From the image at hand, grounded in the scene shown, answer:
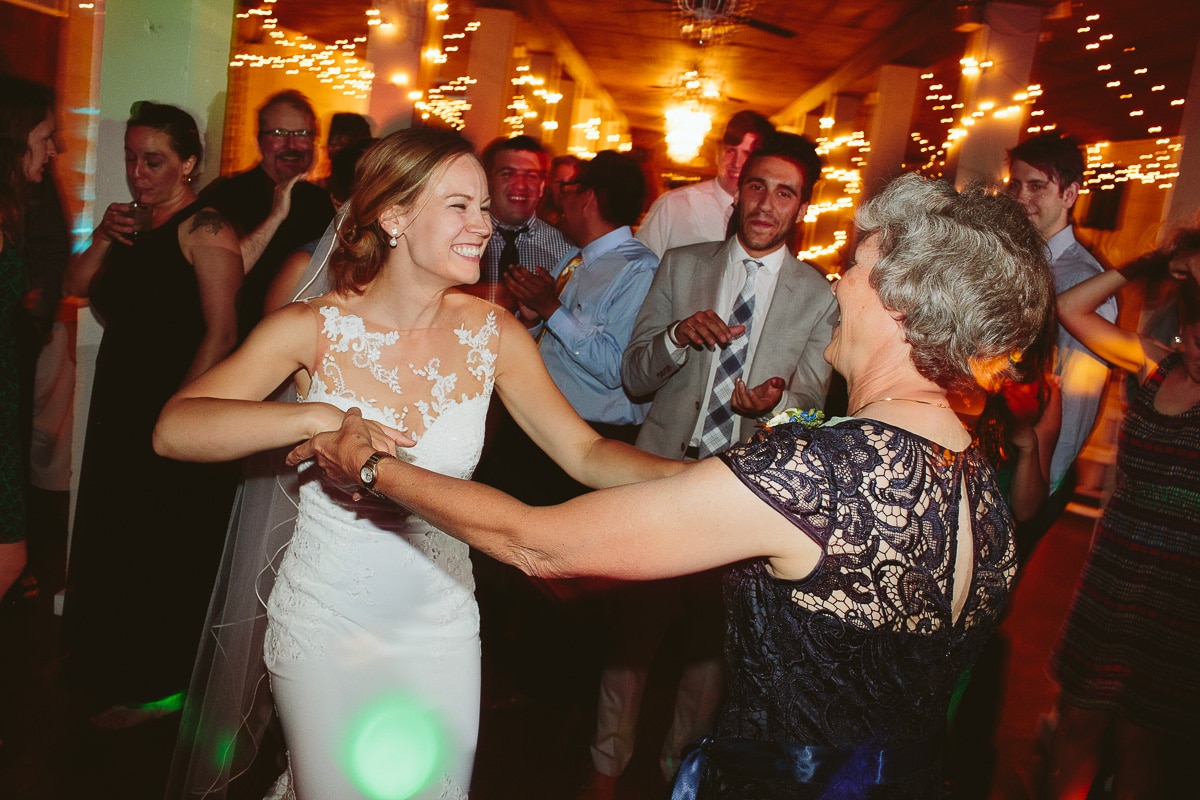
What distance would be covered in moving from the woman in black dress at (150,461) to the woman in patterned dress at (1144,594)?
9.53ft

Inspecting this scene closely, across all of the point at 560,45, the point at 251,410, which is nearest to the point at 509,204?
the point at 251,410

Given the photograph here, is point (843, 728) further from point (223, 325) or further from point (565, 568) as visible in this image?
point (223, 325)

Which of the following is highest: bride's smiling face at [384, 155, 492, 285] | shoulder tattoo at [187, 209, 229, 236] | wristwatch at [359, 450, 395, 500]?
bride's smiling face at [384, 155, 492, 285]

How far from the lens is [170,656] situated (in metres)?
3.10

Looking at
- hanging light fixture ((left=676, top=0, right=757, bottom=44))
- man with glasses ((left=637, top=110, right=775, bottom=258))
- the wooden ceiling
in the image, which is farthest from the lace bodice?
the wooden ceiling

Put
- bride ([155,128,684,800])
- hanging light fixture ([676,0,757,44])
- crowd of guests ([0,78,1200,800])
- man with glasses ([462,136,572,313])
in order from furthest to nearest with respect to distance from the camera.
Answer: hanging light fixture ([676,0,757,44]) → man with glasses ([462,136,572,313]) → bride ([155,128,684,800]) → crowd of guests ([0,78,1200,800])

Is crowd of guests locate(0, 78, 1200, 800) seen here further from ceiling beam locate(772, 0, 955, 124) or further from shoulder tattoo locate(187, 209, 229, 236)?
ceiling beam locate(772, 0, 955, 124)

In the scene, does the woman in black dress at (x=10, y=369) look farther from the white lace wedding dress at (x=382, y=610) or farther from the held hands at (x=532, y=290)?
the held hands at (x=532, y=290)

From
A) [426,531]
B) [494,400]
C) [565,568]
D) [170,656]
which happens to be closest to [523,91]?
[494,400]

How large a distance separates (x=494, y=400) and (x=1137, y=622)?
274cm

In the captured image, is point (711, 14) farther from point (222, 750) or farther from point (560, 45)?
point (222, 750)

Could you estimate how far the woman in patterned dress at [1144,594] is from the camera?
8.21 feet

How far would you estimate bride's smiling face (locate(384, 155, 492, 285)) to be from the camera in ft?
6.63

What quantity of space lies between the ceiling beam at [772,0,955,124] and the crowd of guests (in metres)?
4.20
